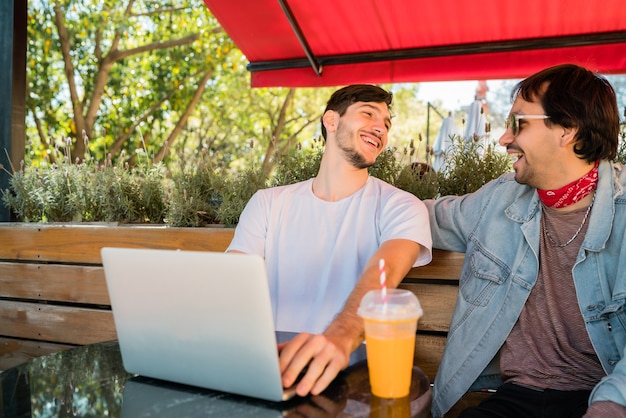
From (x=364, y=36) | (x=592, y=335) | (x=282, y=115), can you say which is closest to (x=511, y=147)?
(x=592, y=335)

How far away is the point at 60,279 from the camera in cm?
326

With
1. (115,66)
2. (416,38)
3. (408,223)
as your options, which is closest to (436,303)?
(408,223)

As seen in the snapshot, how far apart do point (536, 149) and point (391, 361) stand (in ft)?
3.55

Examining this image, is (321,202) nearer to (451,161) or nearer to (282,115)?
(451,161)

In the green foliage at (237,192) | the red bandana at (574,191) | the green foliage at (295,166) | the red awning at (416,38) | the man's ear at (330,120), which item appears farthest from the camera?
the red awning at (416,38)

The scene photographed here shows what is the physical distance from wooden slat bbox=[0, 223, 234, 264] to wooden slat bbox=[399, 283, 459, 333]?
3.00ft

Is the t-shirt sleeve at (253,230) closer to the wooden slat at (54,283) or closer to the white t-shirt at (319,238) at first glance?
the white t-shirt at (319,238)

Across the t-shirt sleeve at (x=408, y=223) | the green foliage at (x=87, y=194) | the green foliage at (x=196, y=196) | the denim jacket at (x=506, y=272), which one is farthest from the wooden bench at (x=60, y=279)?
the denim jacket at (x=506, y=272)

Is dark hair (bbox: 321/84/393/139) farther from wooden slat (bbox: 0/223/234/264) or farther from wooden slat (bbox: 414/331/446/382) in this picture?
wooden slat (bbox: 414/331/446/382)

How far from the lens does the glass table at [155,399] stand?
4.03ft

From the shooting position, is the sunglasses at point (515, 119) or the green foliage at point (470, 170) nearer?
the sunglasses at point (515, 119)

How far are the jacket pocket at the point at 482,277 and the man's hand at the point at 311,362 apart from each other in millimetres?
796

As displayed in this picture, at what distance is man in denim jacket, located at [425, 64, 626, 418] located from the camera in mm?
1828

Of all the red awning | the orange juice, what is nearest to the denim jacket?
the orange juice
